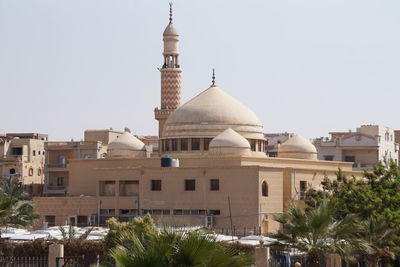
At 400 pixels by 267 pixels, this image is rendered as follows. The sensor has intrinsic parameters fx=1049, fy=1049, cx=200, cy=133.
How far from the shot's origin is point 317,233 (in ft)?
76.1

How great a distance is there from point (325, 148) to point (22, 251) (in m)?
41.5

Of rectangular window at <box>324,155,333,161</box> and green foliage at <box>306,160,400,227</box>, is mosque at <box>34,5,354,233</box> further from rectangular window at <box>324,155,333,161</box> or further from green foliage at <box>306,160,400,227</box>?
rectangular window at <box>324,155,333,161</box>

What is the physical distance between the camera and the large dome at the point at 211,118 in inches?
2101

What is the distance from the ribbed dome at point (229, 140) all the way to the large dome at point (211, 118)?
1.85 meters

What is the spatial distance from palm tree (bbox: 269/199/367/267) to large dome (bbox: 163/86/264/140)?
96.9 ft

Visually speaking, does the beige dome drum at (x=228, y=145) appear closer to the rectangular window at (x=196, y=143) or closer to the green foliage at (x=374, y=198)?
the rectangular window at (x=196, y=143)

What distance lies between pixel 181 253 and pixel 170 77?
1636 inches

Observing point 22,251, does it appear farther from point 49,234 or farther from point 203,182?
point 203,182

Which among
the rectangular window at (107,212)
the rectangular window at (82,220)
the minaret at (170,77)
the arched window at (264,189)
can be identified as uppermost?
the minaret at (170,77)

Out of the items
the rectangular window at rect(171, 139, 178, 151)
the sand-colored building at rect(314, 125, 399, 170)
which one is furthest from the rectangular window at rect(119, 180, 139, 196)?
the sand-colored building at rect(314, 125, 399, 170)

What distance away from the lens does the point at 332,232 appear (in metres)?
23.3

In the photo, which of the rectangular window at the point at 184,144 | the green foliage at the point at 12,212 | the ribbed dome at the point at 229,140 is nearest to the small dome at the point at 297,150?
the ribbed dome at the point at 229,140

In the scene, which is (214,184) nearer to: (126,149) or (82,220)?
(82,220)

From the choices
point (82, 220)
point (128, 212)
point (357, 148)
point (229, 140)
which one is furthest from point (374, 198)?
point (357, 148)
